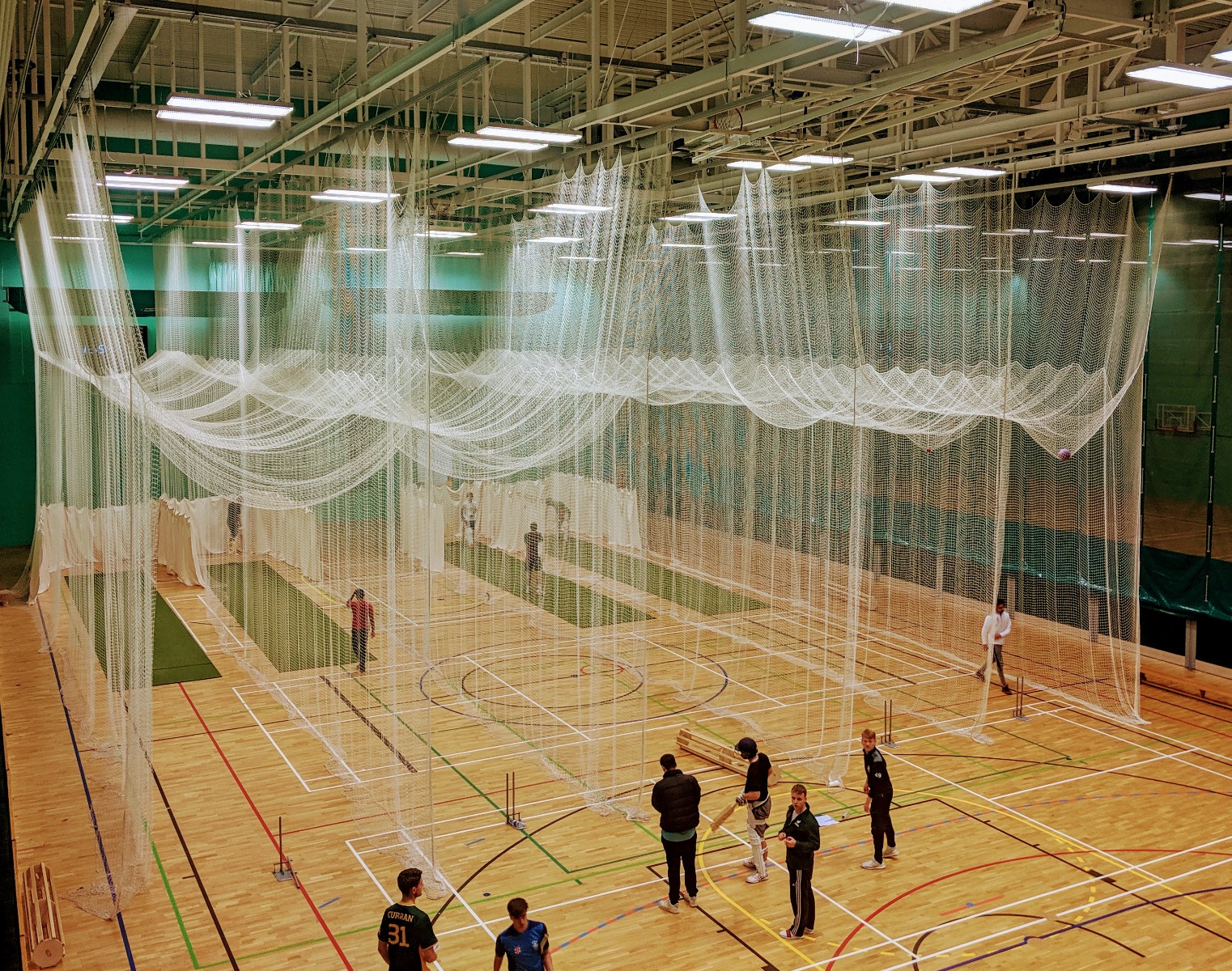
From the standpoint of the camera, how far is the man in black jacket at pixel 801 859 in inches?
248

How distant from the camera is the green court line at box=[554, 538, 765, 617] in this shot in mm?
7789

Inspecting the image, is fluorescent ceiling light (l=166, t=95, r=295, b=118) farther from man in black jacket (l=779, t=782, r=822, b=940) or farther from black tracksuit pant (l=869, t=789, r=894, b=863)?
black tracksuit pant (l=869, t=789, r=894, b=863)

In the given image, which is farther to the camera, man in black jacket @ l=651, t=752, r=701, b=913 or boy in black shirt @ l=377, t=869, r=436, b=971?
man in black jacket @ l=651, t=752, r=701, b=913

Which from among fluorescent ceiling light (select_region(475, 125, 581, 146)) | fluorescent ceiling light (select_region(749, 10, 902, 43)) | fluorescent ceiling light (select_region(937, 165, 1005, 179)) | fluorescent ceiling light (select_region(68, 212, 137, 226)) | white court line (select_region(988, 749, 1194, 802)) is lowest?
white court line (select_region(988, 749, 1194, 802))

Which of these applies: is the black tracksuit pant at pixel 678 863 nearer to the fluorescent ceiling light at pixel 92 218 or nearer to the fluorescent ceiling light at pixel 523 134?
the fluorescent ceiling light at pixel 523 134

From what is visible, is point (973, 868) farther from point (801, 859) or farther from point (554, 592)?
point (554, 592)

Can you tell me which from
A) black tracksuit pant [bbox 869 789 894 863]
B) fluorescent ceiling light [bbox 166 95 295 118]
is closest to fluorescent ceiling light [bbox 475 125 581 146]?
fluorescent ceiling light [bbox 166 95 295 118]

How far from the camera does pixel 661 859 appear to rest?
7363 mm

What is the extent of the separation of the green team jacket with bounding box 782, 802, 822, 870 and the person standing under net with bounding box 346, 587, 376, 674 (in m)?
4.15

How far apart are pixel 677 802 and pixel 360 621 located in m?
4.59

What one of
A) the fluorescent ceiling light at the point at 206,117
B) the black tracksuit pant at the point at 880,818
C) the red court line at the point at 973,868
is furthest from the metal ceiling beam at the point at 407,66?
the red court line at the point at 973,868

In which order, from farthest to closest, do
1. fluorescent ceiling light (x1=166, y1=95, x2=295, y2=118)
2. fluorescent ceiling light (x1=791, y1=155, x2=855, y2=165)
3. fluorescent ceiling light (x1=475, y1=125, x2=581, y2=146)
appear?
1. fluorescent ceiling light (x1=791, y1=155, x2=855, y2=165)
2. fluorescent ceiling light (x1=475, y1=125, x2=581, y2=146)
3. fluorescent ceiling light (x1=166, y1=95, x2=295, y2=118)

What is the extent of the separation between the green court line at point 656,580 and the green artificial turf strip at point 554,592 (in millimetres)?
241

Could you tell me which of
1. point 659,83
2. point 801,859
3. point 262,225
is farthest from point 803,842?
point 262,225
